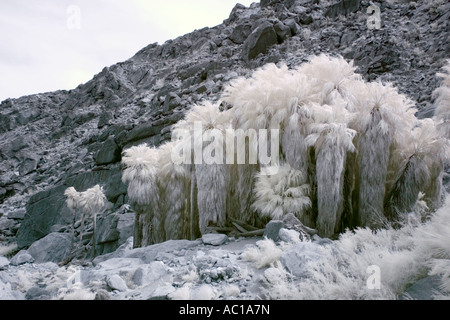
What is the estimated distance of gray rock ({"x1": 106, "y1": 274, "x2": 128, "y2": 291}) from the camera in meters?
7.06

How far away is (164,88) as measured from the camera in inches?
1863

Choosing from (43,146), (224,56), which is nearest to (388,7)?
(224,56)

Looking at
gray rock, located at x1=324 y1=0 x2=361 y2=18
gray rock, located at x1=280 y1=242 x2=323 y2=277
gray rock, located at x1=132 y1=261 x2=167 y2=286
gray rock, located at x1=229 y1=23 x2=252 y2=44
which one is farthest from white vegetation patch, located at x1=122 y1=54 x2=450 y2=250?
gray rock, located at x1=229 y1=23 x2=252 y2=44

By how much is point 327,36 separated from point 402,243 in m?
34.4

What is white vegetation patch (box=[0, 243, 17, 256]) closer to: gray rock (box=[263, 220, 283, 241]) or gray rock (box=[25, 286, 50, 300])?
gray rock (box=[25, 286, 50, 300])

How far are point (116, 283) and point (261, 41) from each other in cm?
3816

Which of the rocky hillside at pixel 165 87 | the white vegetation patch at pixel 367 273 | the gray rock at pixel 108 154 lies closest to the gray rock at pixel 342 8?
the rocky hillside at pixel 165 87

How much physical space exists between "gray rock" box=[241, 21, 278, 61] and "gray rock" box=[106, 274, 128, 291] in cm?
3668

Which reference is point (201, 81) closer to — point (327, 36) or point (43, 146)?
point (327, 36)

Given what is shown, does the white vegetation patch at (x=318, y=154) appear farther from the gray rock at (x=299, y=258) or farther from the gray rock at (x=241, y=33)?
the gray rock at (x=241, y=33)

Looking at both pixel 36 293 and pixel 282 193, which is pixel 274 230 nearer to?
pixel 282 193

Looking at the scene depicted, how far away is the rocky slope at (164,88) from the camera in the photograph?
29.5 metres

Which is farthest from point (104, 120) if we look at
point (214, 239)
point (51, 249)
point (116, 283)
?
point (116, 283)

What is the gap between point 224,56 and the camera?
46219 mm
